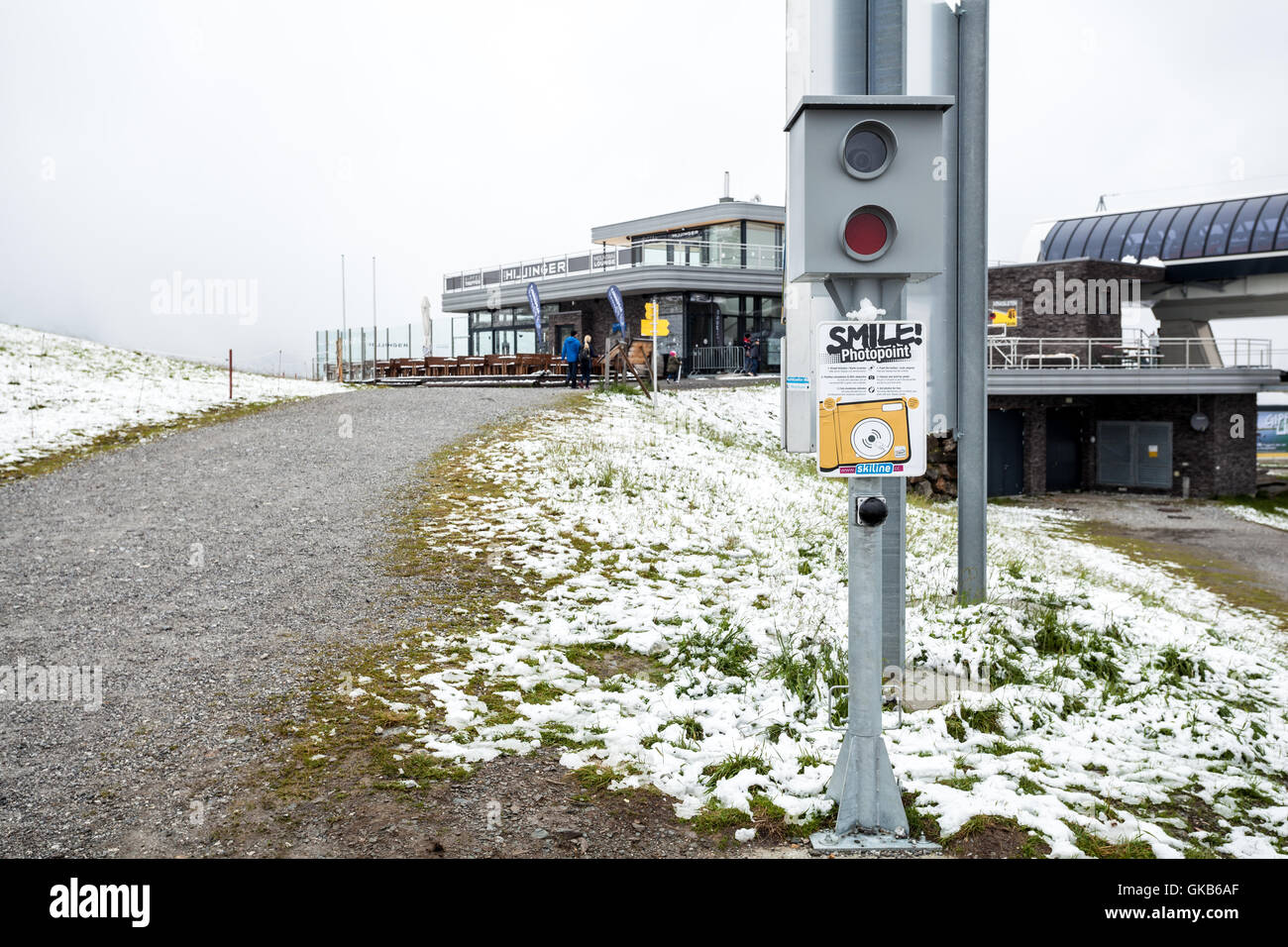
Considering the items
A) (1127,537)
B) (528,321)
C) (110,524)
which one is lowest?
(1127,537)

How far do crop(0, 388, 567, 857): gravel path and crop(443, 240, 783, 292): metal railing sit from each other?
1004 inches

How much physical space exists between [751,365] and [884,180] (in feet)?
112

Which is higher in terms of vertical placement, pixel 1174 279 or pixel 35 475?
pixel 1174 279

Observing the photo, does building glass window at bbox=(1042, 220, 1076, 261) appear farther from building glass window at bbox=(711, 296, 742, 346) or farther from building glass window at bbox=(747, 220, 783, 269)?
building glass window at bbox=(711, 296, 742, 346)

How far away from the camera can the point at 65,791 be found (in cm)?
441

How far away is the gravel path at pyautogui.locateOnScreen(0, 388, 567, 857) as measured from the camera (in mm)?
4375

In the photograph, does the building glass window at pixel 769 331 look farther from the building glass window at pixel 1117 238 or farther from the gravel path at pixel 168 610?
the gravel path at pixel 168 610

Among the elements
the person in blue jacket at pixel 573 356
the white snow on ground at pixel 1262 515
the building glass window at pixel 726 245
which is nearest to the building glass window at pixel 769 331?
the building glass window at pixel 726 245

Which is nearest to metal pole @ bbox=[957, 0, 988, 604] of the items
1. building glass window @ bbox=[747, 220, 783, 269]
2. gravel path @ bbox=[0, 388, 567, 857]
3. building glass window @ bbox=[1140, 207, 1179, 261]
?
gravel path @ bbox=[0, 388, 567, 857]

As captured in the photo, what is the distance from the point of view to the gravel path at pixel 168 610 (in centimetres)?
438

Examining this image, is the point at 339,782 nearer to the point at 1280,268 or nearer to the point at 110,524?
the point at 110,524
